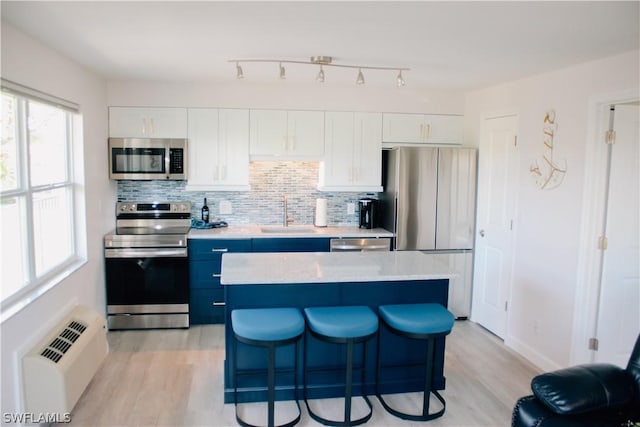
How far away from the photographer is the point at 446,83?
179 inches

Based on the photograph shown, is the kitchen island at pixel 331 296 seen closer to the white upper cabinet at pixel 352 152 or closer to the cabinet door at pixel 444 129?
the white upper cabinet at pixel 352 152

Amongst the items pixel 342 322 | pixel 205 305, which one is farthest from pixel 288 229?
pixel 342 322

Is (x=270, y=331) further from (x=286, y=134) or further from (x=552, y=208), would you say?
(x=286, y=134)

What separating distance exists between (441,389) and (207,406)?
5.39ft

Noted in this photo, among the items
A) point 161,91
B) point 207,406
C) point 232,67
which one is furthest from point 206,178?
point 207,406

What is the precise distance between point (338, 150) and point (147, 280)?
2.28 m

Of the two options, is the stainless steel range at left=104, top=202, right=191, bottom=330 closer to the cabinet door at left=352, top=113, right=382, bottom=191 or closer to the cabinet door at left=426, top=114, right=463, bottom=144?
the cabinet door at left=352, top=113, right=382, bottom=191

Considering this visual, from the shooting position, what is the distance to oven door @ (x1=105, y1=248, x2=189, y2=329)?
14.6 feet

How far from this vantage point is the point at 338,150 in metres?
5.00

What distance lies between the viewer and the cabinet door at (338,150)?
4957 mm

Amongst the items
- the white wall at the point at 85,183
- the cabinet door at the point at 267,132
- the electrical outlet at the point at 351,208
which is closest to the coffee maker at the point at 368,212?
the electrical outlet at the point at 351,208

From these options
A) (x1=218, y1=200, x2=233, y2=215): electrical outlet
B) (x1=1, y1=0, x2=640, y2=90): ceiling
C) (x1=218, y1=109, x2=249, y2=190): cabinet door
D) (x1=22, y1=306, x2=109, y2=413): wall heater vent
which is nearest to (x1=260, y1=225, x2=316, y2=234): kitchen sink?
(x1=218, y1=200, x2=233, y2=215): electrical outlet

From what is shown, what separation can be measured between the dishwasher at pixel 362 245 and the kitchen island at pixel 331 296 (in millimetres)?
1259

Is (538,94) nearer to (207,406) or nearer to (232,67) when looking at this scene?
(232,67)
